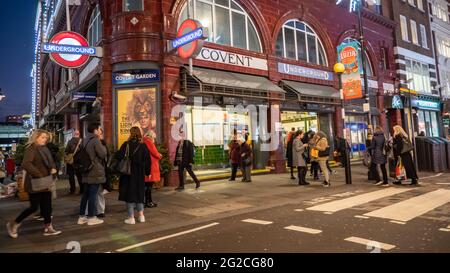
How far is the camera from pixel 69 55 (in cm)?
1161

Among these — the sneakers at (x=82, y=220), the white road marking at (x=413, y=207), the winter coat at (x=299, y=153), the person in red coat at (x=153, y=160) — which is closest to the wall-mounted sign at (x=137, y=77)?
the person in red coat at (x=153, y=160)

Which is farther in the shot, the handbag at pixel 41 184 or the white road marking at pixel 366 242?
the handbag at pixel 41 184

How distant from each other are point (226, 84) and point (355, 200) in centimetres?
690

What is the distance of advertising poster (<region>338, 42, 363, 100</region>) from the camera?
13875 millimetres

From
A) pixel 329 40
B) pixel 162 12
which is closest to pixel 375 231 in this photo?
pixel 162 12

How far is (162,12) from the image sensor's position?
484 inches

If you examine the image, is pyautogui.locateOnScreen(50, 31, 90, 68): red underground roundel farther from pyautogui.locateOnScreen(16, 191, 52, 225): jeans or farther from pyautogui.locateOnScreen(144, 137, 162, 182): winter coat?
pyautogui.locateOnScreen(16, 191, 52, 225): jeans

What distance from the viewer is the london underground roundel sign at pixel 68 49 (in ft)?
35.8

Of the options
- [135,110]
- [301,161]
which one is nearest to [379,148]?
[301,161]

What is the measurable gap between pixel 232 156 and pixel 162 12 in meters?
6.17

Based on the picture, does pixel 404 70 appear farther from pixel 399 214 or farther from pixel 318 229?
pixel 318 229

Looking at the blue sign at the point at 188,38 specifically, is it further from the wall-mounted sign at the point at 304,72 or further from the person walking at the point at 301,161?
the wall-mounted sign at the point at 304,72

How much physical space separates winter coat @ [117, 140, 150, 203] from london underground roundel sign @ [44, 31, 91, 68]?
667 centimetres

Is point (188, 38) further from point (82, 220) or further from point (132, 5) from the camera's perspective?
point (82, 220)
